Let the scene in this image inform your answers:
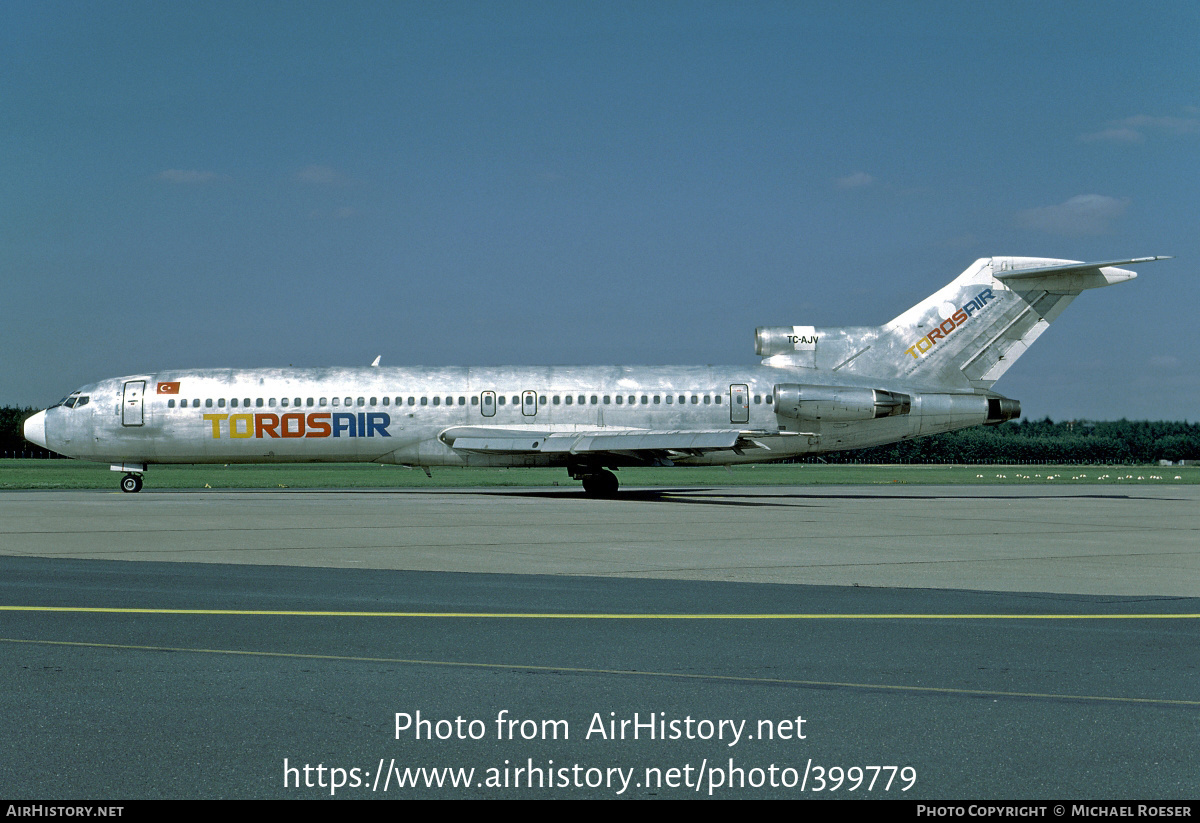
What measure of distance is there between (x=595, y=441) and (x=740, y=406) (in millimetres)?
4880

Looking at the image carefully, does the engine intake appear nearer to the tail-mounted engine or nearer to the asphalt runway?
the tail-mounted engine

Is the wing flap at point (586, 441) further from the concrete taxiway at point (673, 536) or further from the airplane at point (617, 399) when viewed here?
the concrete taxiway at point (673, 536)

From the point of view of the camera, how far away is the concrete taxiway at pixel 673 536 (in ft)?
43.5

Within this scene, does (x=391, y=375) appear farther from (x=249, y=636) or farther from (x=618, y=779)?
(x=618, y=779)

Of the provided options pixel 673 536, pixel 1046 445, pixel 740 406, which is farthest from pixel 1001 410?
pixel 1046 445

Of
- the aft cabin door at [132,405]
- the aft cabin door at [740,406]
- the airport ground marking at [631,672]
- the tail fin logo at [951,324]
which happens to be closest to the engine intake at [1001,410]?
the tail fin logo at [951,324]

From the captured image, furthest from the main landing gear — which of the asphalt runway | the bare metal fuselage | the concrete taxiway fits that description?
the asphalt runway

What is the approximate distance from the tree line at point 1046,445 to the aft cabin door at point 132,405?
67702mm

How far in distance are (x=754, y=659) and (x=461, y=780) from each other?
310 cm

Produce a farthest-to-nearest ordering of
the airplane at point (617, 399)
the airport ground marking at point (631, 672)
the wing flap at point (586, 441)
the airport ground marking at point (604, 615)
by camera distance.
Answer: the airplane at point (617, 399) → the wing flap at point (586, 441) → the airport ground marking at point (604, 615) → the airport ground marking at point (631, 672)

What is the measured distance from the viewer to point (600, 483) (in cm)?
3275

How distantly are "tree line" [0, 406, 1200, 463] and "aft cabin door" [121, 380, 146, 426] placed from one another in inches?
2665

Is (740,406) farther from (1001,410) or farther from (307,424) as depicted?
(307,424)
